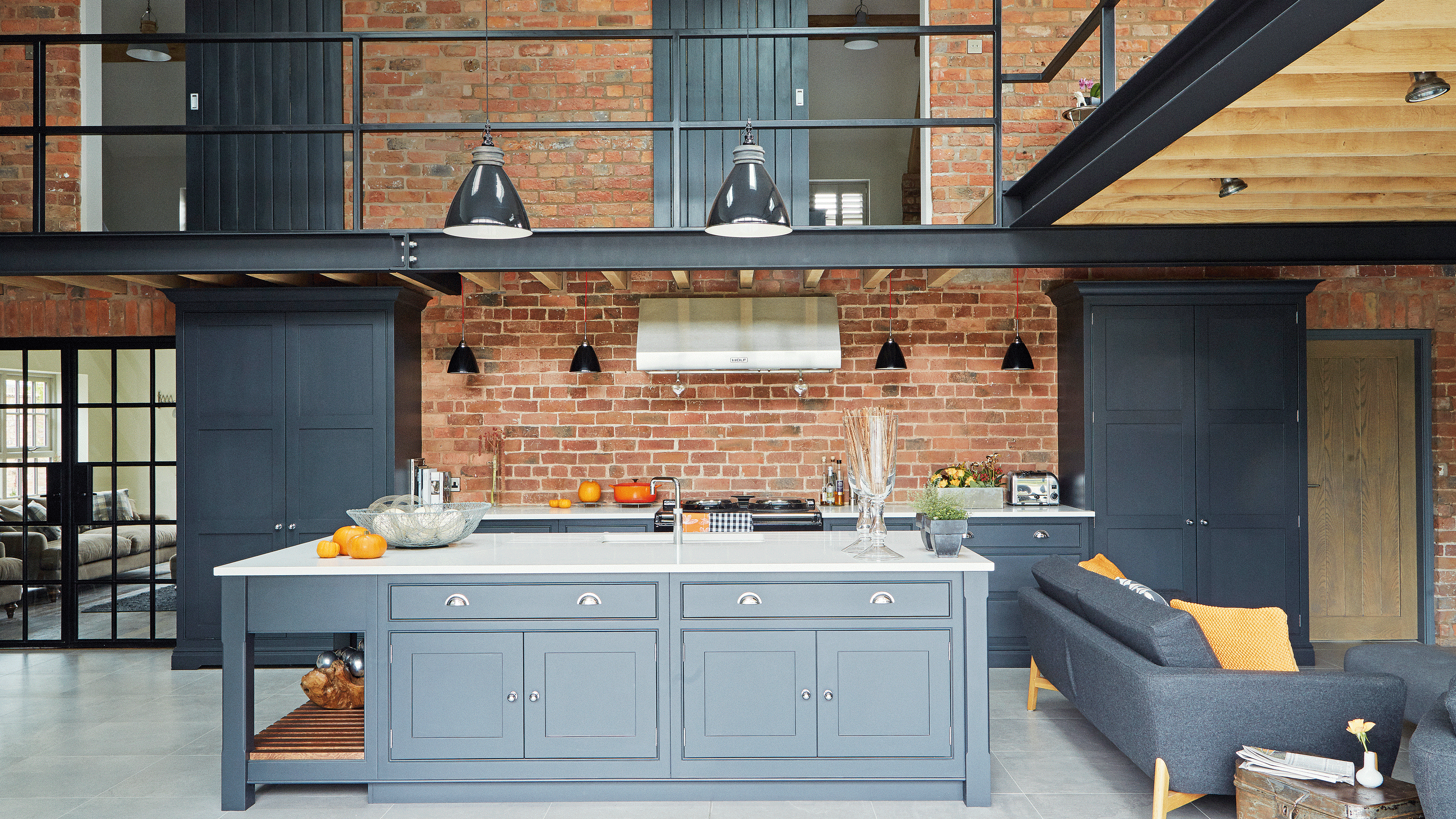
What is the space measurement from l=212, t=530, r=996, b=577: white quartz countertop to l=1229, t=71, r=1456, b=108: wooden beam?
167cm

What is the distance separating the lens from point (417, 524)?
3.57m

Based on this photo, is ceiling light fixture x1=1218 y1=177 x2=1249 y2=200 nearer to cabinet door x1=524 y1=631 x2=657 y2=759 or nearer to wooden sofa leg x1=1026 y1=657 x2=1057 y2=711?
wooden sofa leg x1=1026 y1=657 x2=1057 y2=711

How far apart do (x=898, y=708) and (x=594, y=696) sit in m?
1.10

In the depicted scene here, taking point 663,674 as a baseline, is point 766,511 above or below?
above

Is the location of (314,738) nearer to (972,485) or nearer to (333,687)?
(333,687)

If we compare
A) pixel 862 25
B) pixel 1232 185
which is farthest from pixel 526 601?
pixel 862 25

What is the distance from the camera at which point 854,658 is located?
10.6ft

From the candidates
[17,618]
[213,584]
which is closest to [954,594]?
[213,584]

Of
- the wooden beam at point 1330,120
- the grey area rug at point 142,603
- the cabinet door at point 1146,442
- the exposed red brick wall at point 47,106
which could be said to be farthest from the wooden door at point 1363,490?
the exposed red brick wall at point 47,106

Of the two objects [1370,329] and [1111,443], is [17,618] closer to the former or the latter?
[1111,443]

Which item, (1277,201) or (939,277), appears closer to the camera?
(1277,201)

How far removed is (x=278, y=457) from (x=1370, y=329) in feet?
22.7

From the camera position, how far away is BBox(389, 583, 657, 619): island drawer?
324 cm

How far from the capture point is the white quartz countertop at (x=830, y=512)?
17.3 feet
